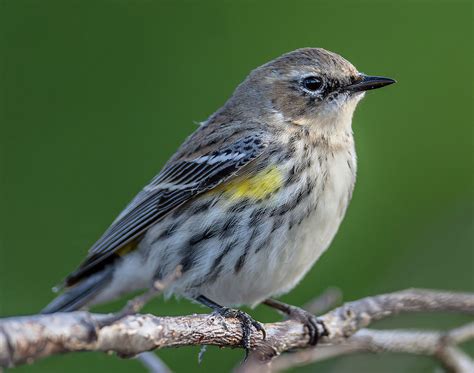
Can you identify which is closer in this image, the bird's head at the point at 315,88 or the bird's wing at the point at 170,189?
the bird's wing at the point at 170,189

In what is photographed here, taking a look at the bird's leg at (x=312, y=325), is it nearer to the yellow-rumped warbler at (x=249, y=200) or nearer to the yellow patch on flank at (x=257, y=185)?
the yellow-rumped warbler at (x=249, y=200)

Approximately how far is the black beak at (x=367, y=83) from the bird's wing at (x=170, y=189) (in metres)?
0.65

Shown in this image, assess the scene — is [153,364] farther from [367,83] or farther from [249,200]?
[367,83]

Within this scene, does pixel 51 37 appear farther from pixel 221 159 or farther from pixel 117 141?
pixel 221 159

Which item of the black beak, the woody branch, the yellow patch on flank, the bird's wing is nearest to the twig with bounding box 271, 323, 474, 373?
the woody branch

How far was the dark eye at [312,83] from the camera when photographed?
4867 millimetres

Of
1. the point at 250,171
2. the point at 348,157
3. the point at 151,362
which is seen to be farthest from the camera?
the point at 348,157

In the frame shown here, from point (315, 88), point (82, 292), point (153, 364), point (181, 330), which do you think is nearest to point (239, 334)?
point (153, 364)

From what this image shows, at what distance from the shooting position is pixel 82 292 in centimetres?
503

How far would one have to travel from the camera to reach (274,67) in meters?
5.13

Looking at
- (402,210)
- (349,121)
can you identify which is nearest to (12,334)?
(349,121)

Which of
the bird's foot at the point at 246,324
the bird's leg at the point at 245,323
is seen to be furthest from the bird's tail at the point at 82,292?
the bird's foot at the point at 246,324

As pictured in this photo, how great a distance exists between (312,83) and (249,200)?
3.27 ft

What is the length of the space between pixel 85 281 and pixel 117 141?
93cm
